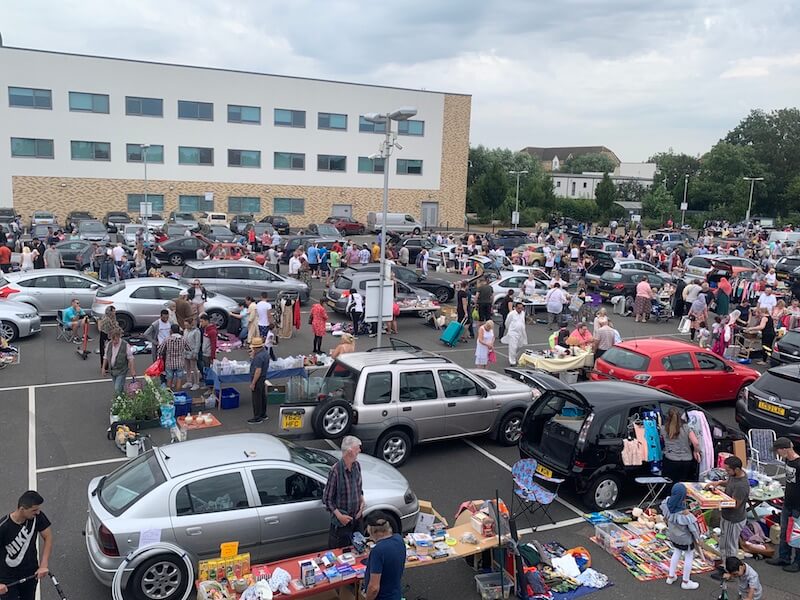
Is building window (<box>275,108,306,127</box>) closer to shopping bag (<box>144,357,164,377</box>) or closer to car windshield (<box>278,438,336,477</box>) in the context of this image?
shopping bag (<box>144,357,164,377</box>)

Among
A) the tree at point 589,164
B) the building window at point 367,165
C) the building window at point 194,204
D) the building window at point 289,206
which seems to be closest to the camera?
the building window at point 194,204

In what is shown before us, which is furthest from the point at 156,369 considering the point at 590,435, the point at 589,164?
the point at 589,164

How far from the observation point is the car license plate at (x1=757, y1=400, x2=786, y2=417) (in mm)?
11648

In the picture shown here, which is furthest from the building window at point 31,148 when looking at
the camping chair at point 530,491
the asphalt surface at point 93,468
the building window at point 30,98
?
Answer: the camping chair at point 530,491

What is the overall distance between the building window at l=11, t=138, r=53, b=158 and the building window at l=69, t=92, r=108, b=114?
312 centimetres

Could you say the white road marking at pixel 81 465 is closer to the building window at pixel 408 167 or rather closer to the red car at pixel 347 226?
the red car at pixel 347 226

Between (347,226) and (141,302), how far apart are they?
1396 inches

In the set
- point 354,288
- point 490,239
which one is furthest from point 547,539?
point 490,239

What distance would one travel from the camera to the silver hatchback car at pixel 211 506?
6.65 metres

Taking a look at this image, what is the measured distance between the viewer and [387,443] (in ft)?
34.6

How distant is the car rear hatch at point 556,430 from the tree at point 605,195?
67583 mm

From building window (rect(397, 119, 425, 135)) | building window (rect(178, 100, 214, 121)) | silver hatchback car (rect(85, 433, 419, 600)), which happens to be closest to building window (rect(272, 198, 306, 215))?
building window (rect(178, 100, 214, 121))

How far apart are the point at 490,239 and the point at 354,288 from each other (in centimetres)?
2292

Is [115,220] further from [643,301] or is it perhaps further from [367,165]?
[643,301]
